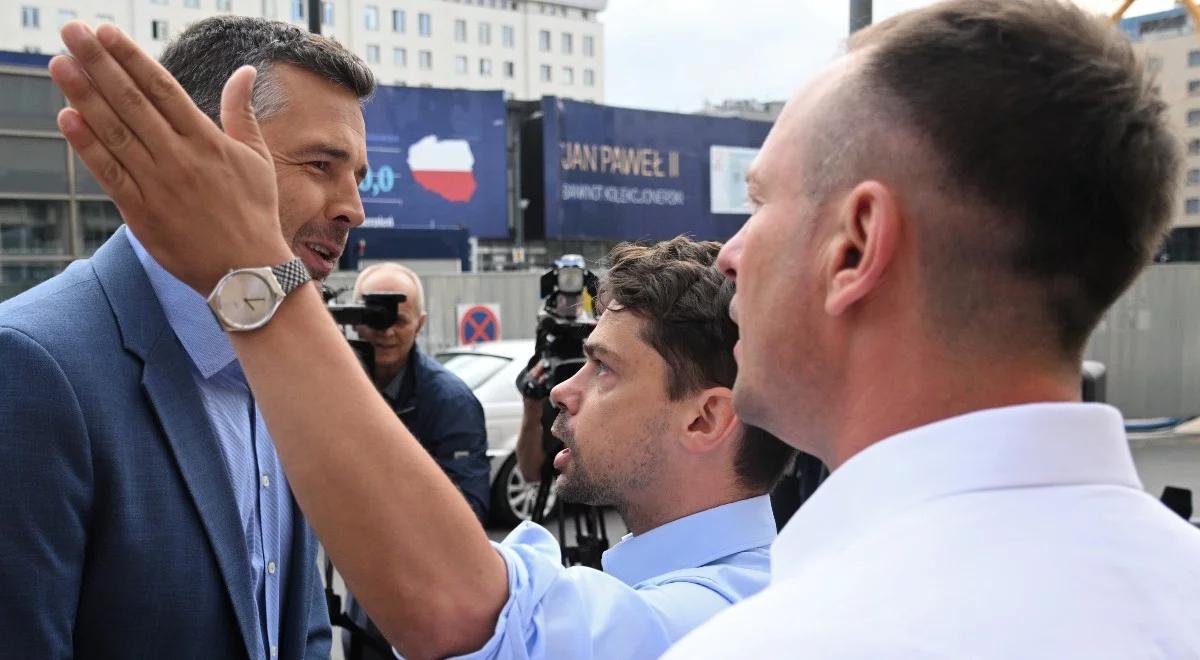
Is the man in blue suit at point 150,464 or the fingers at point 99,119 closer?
the fingers at point 99,119

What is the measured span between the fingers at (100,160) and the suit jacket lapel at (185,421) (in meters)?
0.62

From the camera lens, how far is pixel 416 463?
42.1 inches

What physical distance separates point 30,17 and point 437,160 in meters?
46.8

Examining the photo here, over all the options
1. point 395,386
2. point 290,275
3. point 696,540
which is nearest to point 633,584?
point 696,540

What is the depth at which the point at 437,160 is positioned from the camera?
97.6 ft

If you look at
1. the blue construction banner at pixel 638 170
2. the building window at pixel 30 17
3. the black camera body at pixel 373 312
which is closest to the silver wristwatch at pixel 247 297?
the black camera body at pixel 373 312

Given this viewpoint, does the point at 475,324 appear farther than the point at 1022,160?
Yes

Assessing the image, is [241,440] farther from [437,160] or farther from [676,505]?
[437,160]

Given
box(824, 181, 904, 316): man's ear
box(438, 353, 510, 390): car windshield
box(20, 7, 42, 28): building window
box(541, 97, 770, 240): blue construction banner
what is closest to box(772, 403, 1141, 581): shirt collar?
box(824, 181, 904, 316): man's ear

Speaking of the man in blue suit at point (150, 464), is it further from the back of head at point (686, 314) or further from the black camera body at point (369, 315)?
the black camera body at point (369, 315)

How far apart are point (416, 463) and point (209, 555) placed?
587 millimetres

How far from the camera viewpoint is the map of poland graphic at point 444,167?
29469 mm

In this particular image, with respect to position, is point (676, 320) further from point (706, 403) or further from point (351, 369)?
point (351, 369)

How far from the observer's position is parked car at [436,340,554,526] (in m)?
7.65
